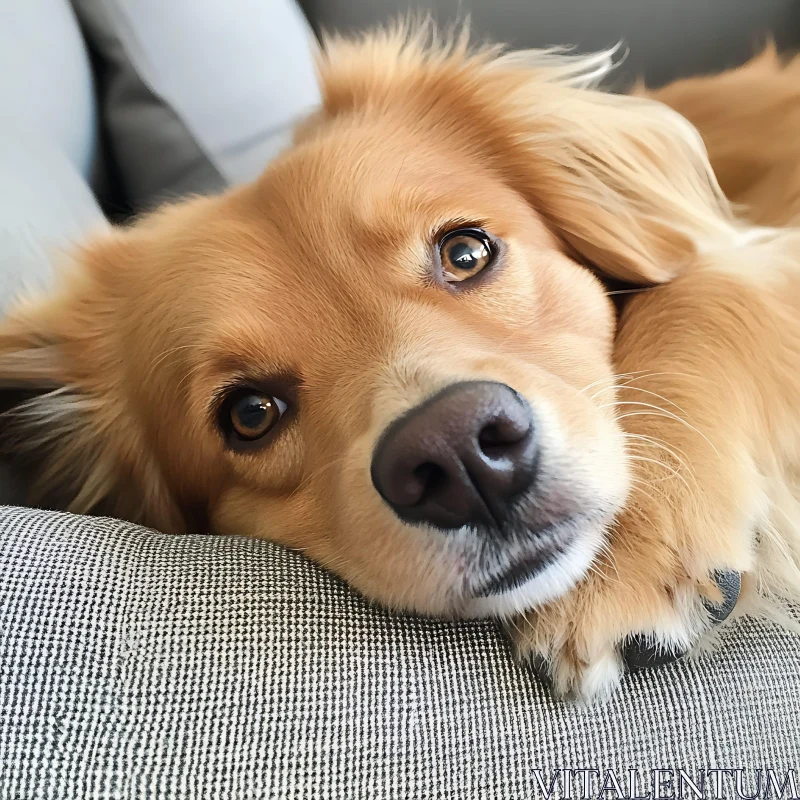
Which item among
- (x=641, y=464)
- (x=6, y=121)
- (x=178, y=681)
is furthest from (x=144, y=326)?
(x=641, y=464)

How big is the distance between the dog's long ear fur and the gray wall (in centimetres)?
180

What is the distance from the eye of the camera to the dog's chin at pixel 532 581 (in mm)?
871

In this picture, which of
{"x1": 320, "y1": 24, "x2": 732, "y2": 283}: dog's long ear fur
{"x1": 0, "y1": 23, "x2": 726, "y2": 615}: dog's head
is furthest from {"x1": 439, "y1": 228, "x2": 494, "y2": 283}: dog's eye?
{"x1": 320, "y1": 24, "x2": 732, "y2": 283}: dog's long ear fur

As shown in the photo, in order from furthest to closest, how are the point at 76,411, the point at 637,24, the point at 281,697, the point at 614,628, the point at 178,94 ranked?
the point at 637,24 → the point at 178,94 → the point at 76,411 → the point at 614,628 → the point at 281,697

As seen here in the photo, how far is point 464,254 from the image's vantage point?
1.19 metres

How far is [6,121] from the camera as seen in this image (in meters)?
1.51

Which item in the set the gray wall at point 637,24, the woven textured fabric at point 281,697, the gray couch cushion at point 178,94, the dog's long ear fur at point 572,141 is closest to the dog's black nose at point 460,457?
the woven textured fabric at point 281,697

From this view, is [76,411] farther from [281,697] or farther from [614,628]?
[614,628]

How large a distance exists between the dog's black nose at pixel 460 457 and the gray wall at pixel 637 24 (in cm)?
275

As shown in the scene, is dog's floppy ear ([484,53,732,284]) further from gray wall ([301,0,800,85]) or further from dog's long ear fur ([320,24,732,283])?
gray wall ([301,0,800,85])

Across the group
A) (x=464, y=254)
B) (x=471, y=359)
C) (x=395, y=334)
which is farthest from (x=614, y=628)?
(x=464, y=254)

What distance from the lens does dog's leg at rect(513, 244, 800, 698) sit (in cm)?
84

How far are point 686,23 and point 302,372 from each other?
2875 mm

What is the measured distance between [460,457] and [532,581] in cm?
22
